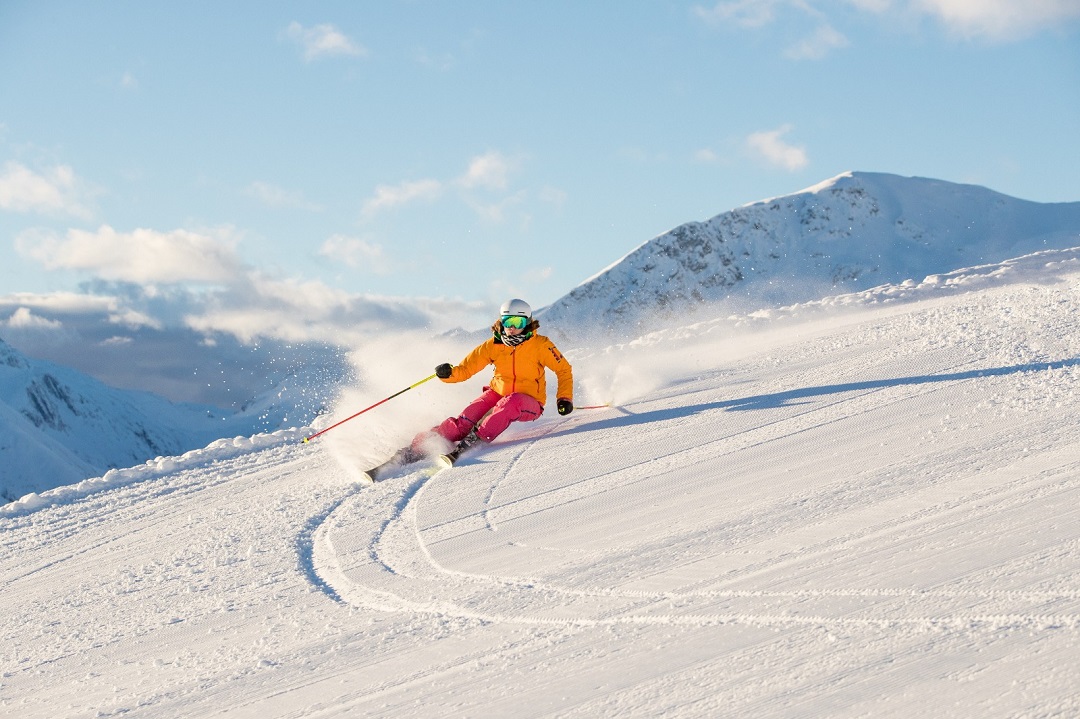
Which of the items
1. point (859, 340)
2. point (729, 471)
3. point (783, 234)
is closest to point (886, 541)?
point (729, 471)

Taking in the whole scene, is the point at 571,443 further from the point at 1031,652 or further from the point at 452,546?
the point at 1031,652

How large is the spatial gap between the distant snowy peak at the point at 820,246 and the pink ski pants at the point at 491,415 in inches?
2405

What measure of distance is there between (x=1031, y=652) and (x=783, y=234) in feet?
444

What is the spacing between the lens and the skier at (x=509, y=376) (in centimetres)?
780

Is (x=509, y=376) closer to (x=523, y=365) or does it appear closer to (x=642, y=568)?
(x=523, y=365)

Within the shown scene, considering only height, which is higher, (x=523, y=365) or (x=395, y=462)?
(x=523, y=365)

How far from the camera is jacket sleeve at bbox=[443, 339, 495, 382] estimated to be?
27.2ft

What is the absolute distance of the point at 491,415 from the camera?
7.81 meters

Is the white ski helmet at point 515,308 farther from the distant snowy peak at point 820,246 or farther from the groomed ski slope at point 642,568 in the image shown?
the distant snowy peak at point 820,246

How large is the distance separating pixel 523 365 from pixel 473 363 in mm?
494

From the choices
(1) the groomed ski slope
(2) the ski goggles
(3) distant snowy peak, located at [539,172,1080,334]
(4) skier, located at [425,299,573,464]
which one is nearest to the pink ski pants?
(4) skier, located at [425,299,573,464]

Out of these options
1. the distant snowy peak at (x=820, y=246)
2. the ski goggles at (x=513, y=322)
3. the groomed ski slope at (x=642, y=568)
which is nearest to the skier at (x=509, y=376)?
the ski goggles at (x=513, y=322)

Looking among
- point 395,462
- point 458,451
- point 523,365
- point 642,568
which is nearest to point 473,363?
point 523,365

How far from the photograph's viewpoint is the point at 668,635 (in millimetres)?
3438
